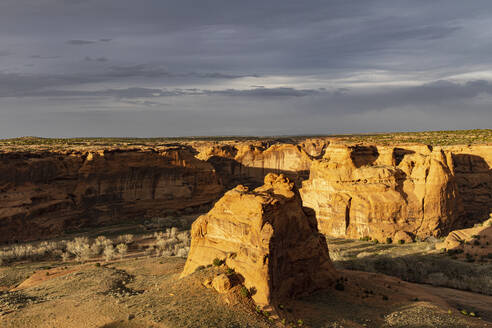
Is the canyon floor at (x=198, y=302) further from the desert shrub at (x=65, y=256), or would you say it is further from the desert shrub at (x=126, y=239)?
the desert shrub at (x=126, y=239)

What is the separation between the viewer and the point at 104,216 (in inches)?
1754

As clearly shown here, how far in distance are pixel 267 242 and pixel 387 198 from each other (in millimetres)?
23209

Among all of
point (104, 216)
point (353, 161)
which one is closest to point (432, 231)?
point (353, 161)

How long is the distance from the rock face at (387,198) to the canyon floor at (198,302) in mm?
8619

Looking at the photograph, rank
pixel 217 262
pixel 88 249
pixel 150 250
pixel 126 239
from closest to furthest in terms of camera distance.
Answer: pixel 217 262 → pixel 88 249 → pixel 150 250 → pixel 126 239

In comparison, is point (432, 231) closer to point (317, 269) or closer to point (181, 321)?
point (317, 269)

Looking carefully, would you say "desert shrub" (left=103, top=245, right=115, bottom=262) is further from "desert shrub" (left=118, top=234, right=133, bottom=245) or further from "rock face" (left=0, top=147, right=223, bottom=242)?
"rock face" (left=0, top=147, right=223, bottom=242)

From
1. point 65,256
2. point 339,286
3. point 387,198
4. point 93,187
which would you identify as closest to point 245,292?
point 339,286

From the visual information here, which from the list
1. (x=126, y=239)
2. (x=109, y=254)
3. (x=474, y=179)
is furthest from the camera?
(x=474, y=179)

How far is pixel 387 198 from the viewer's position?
35938 millimetres

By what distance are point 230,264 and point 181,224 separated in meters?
28.7

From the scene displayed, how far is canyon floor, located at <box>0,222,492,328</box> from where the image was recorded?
49.1ft

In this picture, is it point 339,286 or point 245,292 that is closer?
point 245,292

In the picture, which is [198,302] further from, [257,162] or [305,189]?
[257,162]
